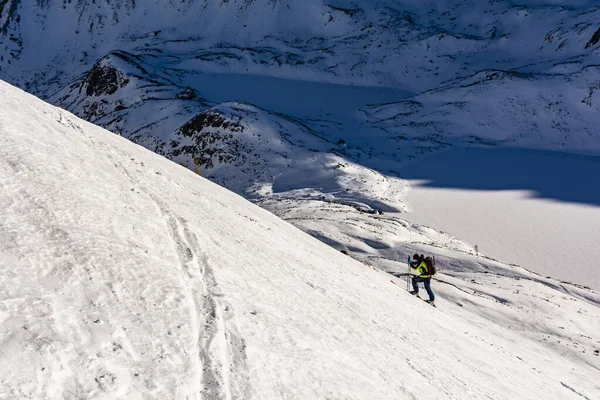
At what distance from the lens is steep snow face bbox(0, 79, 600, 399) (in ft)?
15.7

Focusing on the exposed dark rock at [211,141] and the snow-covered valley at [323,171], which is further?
the exposed dark rock at [211,141]

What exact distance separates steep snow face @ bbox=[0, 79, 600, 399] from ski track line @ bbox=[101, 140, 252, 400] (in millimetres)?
21

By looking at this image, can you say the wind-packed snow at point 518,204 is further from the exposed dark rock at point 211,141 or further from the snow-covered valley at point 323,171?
the exposed dark rock at point 211,141

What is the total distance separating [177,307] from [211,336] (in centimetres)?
63

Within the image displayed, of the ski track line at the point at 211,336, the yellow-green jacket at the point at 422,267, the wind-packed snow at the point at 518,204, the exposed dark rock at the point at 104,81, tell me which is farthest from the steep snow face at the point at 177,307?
the exposed dark rock at the point at 104,81

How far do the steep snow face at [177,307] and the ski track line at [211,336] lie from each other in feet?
0.07

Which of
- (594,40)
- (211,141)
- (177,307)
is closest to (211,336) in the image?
(177,307)

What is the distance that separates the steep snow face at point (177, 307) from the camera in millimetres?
4773

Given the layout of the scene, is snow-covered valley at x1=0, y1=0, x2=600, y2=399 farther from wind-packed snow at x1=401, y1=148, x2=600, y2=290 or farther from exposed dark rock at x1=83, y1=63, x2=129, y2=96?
exposed dark rock at x1=83, y1=63, x2=129, y2=96

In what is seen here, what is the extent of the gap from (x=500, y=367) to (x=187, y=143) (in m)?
43.9

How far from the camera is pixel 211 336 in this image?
5.68 meters

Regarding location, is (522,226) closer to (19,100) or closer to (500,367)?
(500,367)

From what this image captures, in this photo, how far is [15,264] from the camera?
5418mm

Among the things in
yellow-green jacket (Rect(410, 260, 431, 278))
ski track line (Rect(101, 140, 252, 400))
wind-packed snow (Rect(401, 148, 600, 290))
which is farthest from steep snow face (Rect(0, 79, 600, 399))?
wind-packed snow (Rect(401, 148, 600, 290))
